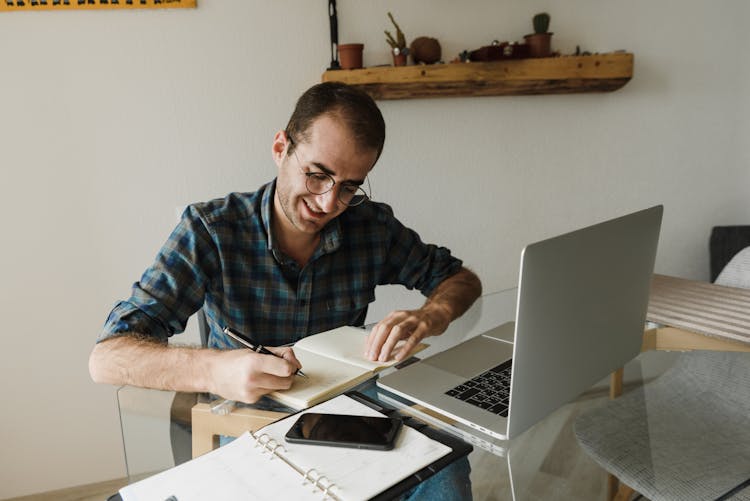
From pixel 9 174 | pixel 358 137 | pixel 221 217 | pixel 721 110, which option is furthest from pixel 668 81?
pixel 9 174

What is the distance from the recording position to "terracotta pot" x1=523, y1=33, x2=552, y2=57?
1903 mm

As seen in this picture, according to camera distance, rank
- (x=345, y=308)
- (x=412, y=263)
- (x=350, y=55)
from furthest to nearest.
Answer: (x=350, y=55) < (x=412, y=263) < (x=345, y=308)

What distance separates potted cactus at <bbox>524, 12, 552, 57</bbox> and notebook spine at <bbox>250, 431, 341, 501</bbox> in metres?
1.71

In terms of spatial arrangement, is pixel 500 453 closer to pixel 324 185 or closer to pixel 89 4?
pixel 324 185

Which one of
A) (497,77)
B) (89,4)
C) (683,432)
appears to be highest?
(89,4)

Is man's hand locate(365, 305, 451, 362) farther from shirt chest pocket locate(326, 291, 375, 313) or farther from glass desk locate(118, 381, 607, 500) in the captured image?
shirt chest pocket locate(326, 291, 375, 313)

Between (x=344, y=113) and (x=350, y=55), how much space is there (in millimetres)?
729

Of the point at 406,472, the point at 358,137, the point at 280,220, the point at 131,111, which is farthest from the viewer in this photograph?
the point at 131,111

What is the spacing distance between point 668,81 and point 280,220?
182 cm

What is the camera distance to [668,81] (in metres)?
2.17

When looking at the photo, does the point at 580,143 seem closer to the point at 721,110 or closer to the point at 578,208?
the point at 578,208

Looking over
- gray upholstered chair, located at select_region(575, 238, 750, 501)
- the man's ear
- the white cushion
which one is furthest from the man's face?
the white cushion

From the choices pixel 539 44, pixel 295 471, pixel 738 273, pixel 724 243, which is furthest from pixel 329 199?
pixel 724 243

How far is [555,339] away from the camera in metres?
0.74
